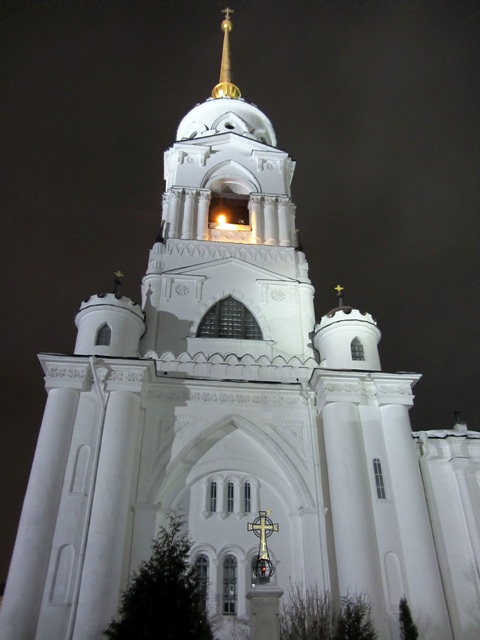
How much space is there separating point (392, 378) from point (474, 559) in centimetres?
616

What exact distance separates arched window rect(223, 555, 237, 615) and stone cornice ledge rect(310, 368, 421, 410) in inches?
229

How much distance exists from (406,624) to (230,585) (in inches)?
204

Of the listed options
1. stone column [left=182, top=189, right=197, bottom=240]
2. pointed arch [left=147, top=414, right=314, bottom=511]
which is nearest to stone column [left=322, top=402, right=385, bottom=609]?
pointed arch [left=147, top=414, right=314, bottom=511]

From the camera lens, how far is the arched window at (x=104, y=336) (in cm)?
2003

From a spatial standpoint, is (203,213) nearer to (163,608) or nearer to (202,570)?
(202,570)

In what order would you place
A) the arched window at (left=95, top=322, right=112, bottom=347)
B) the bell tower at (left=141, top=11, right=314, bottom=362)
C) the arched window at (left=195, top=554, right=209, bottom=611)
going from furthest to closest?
the bell tower at (left=141, top=11, right=314, bottom=362) < the arched window at (left=95, top=322, right=112, bottom=347) < the arched window at (left=195, top=554, right=209, bottom=611)

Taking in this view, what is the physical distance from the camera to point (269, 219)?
2761 cm

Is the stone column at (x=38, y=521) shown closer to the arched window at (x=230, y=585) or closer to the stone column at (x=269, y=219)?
the arched window at (x=230, y=585)

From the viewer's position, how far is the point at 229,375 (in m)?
20.1

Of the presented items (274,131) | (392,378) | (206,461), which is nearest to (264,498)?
(206,461)

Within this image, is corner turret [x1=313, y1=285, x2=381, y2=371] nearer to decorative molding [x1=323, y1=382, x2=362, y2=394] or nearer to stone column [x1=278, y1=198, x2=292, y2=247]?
decorative molding [x1=323, y1=382, x2=362, y2=394]

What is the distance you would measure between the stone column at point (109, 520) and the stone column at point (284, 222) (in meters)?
12.2

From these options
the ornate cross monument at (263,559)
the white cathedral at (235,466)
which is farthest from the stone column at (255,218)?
the ornate cross monument at (263,559)

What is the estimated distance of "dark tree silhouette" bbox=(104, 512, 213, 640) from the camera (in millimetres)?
11219
